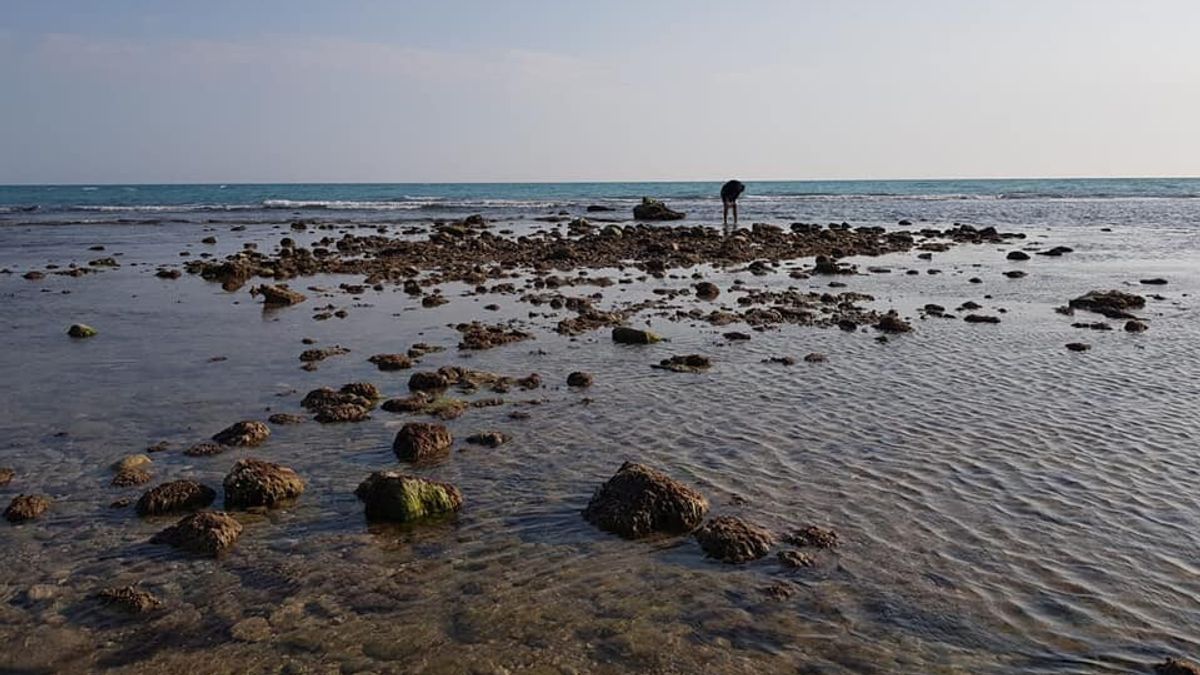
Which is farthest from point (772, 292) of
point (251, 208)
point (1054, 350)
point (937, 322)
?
point (251, 208)

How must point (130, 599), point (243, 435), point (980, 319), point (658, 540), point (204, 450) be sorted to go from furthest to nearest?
point (980, 319), point (243, 435), point (204, 450), point (658, 540), point (130, 599)

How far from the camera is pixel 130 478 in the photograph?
931 cm

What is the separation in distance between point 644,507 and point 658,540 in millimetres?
349

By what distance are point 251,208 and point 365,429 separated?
82386 mm

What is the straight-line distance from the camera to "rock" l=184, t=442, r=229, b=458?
10.2 metres

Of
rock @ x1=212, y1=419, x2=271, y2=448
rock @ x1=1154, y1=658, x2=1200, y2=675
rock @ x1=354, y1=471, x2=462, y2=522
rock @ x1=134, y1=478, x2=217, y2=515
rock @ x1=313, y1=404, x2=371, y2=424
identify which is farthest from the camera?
rock @ x1=313, y1=404, x2=371, y2=424

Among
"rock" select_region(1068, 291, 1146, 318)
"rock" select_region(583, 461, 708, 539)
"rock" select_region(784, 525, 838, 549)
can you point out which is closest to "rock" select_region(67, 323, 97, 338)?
"rock" select_region(583, 461, 708, 539)

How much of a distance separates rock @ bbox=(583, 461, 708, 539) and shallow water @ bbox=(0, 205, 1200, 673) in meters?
0.20

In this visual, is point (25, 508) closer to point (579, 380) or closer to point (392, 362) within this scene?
point (392, 362)

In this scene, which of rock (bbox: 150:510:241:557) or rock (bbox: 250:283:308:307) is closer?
rock (bbox: 150:510:241:557)

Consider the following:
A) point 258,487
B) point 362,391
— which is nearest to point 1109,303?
point 362,391

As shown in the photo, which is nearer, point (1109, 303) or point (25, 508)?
point (25, 508)

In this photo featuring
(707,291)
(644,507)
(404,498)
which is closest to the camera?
(644,507)

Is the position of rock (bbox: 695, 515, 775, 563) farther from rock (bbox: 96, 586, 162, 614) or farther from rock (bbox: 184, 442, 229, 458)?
rock (bbox: 184, 442, 229, 458)
